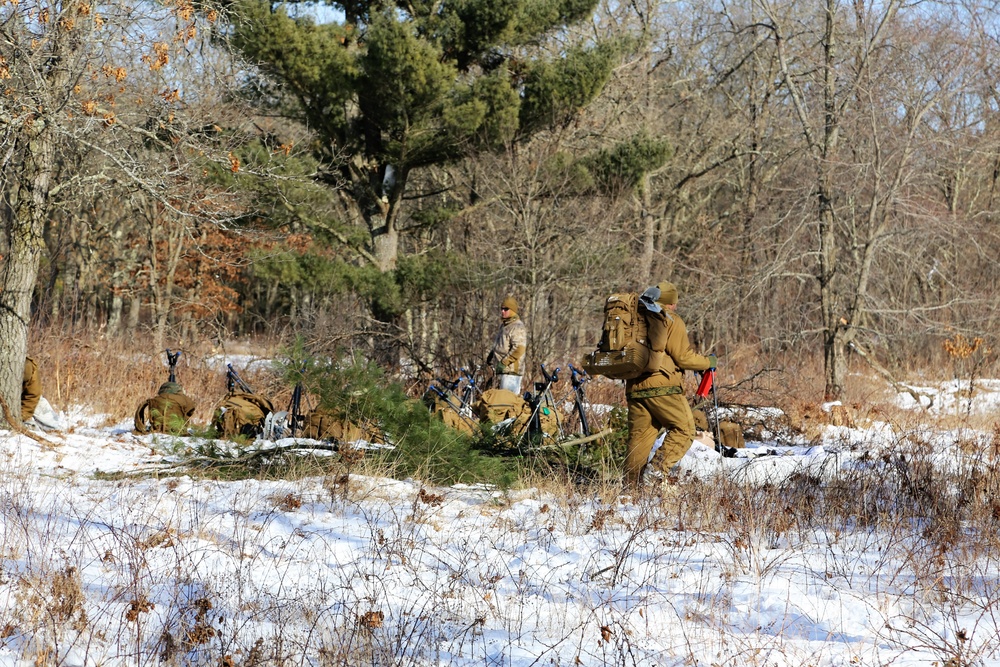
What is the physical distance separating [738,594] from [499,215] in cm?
1354

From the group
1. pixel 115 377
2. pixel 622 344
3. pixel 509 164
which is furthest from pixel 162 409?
pixel 509 164

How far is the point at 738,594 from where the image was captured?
4742mm

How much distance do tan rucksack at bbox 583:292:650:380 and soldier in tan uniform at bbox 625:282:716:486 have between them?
0.21ft

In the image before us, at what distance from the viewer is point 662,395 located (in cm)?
721

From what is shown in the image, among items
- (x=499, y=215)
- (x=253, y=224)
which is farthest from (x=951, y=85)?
(x=253, y=224)

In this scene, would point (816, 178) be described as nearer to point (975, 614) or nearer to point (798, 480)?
point (798, 480)

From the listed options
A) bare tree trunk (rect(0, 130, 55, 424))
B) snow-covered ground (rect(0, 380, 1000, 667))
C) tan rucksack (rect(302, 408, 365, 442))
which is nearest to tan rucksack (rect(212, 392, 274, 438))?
tan rucksack (rect(302, 408, 365, 442))

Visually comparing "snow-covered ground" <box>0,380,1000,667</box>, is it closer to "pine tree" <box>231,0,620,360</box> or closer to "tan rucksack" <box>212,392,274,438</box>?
"tan rucksack" <box>212,392,274,438</box>

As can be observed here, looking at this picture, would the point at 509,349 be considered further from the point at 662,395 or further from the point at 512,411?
the point at 662,395

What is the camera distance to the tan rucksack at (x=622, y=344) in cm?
713

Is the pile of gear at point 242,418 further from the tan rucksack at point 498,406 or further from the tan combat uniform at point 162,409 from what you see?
the tan rucksack at point 498,406

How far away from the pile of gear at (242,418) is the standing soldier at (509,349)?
2937mm

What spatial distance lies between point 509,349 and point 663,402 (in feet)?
15.7

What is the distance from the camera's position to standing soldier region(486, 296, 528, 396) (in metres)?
11.8
